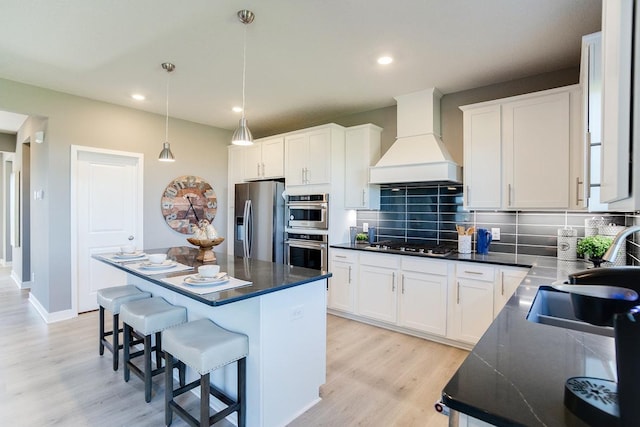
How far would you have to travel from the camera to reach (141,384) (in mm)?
2545

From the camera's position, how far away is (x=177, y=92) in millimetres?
3877

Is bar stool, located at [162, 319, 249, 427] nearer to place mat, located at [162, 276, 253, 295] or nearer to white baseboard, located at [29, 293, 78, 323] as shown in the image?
place mat, located at [162, 276, 253, 295]

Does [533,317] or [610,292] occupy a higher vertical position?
[610,292]

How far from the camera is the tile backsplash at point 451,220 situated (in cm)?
316

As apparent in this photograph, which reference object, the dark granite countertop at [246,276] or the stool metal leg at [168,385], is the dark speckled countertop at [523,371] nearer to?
the dark granite countertop at [246,276]

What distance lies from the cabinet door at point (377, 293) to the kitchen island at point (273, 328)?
1470mm

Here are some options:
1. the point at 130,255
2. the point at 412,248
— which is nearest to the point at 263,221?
the point at 130,255

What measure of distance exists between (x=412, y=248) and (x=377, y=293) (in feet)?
2.13

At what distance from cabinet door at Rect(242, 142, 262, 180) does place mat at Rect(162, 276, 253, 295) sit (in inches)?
122

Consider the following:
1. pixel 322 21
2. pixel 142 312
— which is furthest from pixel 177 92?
pixel 142 312

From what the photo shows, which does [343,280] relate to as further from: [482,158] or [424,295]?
[482,158]

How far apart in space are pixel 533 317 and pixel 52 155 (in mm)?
4944

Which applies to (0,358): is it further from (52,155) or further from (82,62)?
(82,62)

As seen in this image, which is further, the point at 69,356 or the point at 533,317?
the point at 69,356
